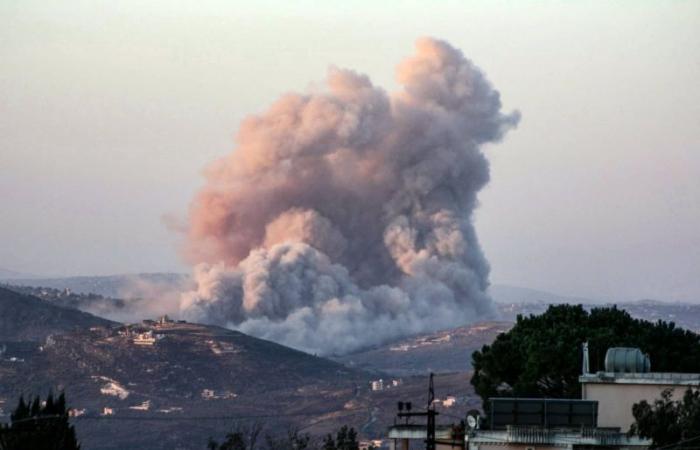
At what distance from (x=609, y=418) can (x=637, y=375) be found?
1580 millimetres

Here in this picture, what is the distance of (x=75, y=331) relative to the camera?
647 feet

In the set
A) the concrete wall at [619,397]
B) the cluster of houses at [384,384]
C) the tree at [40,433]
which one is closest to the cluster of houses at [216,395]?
the cluster of houses at [384,384]

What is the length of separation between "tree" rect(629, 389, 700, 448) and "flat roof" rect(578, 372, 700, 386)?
3.09 meters

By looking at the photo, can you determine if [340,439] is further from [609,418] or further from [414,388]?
[414,388]

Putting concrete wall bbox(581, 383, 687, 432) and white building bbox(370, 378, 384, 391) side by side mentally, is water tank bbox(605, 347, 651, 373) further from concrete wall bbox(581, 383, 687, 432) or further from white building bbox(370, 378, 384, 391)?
white building bbox(370, 378, 384, 391)

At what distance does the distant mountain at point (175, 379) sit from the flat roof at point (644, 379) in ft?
300

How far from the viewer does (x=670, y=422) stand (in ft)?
161

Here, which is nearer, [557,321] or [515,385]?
[515,385]

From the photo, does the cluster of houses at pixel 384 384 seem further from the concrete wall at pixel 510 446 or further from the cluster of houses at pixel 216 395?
the concrete wall at pixel 510 446

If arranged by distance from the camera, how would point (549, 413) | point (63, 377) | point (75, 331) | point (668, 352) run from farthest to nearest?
point (75, 331) → point (63, 377) → point (668, 352) → point (549, 413)

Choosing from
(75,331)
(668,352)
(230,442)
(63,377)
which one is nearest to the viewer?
(668,352)

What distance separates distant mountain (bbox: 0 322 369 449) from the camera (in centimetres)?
15412

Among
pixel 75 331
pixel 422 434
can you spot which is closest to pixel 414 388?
pixel 75 331

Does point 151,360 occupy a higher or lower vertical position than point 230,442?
higher
